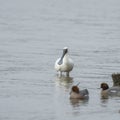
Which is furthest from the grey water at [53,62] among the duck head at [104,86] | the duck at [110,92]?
the duck head at [104,86]

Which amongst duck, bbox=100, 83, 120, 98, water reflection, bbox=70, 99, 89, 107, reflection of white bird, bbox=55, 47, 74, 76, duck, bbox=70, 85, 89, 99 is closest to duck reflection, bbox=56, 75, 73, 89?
reflection of white bird, bbox=55, 47, 74, 76

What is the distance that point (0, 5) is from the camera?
5503 cm

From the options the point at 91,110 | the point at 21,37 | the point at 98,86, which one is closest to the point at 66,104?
the point at 91,110

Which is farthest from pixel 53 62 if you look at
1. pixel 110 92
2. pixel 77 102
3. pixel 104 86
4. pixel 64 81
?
pixel 77 102

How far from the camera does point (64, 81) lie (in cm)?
2188

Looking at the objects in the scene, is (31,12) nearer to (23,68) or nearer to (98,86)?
(23,68)

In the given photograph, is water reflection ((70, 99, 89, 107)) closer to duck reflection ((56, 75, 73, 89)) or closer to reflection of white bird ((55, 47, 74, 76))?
duck reflection ((56, 75, 73, 89))

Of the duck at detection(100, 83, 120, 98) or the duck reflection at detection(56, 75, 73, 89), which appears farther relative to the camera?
the duck reflection at detection(56, 75, 73, 89)

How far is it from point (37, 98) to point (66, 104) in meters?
0.90

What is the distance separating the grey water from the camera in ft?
57.6

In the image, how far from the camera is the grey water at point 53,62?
17.5 m

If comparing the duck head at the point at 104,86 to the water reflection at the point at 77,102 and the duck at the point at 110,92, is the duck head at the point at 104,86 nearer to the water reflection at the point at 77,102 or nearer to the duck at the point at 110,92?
the duck at the point at 110,92

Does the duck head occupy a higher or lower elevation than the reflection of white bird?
lower

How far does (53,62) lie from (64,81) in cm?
342
